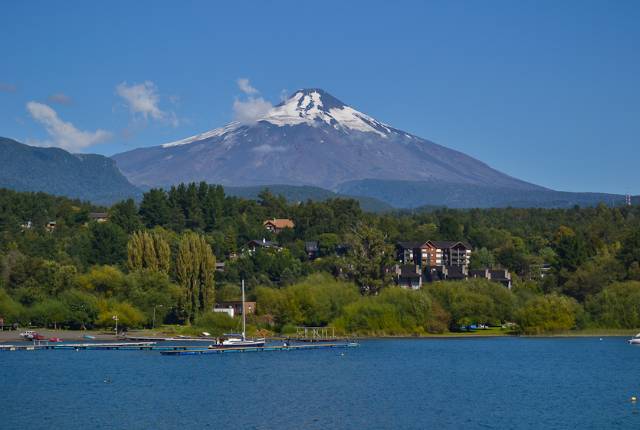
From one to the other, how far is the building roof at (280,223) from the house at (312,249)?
1221 cm

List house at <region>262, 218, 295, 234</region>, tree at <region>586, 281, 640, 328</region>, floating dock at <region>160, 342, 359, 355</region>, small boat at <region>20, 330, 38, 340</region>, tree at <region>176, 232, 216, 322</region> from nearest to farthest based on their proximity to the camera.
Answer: floating dock at <region>160, 342, 359, 355</region>, small boat at <region>20, 330, 38, 340</region>, tree at <region>586, 281, 640, 328</region>, tree at <region>176, 232, 216, 322</region>, house at <region>262, 218, 295, 234</region>

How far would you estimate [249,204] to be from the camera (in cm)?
14712

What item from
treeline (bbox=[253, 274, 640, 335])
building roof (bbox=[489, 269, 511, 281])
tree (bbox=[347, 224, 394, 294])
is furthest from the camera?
building roof (bbox=[489, 269, 511, 281])

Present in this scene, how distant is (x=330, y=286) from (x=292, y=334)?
5.25 m

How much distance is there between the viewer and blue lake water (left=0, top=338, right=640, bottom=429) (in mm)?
42438

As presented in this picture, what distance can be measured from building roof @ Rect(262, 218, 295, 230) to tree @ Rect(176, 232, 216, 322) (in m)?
45.1

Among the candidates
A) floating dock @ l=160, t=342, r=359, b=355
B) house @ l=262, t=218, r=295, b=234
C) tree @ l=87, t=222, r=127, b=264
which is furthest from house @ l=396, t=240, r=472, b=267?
floating dock @ l=160, t=342, r=359, b=355

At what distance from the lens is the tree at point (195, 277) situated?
87.6 meters

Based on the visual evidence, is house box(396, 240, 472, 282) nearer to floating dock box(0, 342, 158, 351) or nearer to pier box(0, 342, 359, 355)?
pier box(0, 342, 359, 355)

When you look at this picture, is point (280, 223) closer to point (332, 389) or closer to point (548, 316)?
point (548, 316)

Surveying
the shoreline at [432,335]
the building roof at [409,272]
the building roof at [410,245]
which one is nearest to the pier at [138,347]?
the shoreline at [432,335]

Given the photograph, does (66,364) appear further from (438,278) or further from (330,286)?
(438,278)

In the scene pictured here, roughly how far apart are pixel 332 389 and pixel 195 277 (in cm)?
3721

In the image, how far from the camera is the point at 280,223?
457ft
